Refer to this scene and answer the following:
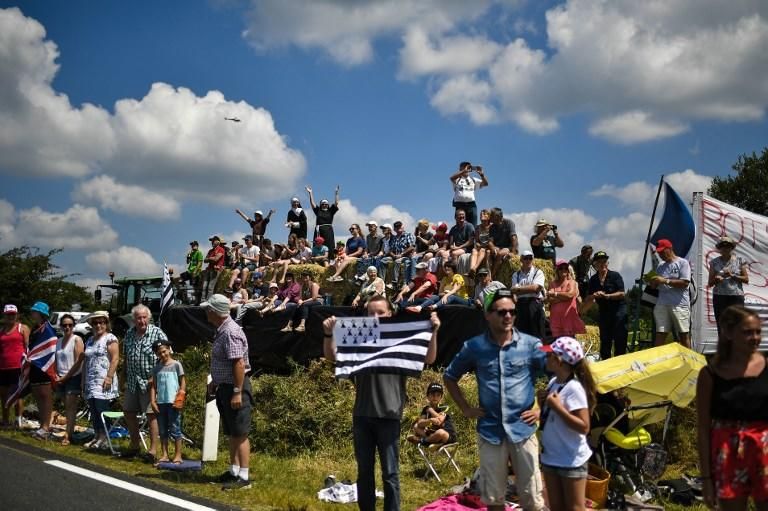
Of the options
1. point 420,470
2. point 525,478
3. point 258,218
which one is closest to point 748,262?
point 420,470

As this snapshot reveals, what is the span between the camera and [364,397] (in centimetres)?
540

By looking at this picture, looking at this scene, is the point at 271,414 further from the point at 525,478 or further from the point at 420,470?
the point at 525,478

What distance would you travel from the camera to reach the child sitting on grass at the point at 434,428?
8.09 m

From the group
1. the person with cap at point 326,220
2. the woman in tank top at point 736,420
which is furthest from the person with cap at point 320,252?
the woman in tank top at point 736,420

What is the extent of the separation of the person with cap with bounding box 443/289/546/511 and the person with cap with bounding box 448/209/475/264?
8.34m

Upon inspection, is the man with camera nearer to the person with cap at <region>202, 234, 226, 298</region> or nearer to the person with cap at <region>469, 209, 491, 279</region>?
the person with cap at <region>469, 209, 491, 279</region>

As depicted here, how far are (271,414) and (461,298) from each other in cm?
359

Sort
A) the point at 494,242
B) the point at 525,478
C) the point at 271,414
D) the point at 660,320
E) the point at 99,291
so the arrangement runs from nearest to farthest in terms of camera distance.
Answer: the point at 525,478 → the point at 660,320 → the point at 271,414 → the point at 494,242 → the point at 99,291

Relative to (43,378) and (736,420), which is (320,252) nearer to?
(43,378)

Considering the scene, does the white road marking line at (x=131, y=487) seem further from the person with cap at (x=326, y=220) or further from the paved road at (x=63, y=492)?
the person with cap at (x=326, y=220)

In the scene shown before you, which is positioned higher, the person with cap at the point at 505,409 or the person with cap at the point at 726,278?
the person with cap at the point at 726,278

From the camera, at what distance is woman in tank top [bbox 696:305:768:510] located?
384 cm

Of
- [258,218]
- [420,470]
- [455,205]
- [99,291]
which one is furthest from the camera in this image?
[99,291]

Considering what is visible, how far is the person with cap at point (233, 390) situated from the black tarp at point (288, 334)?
13.4 ft
